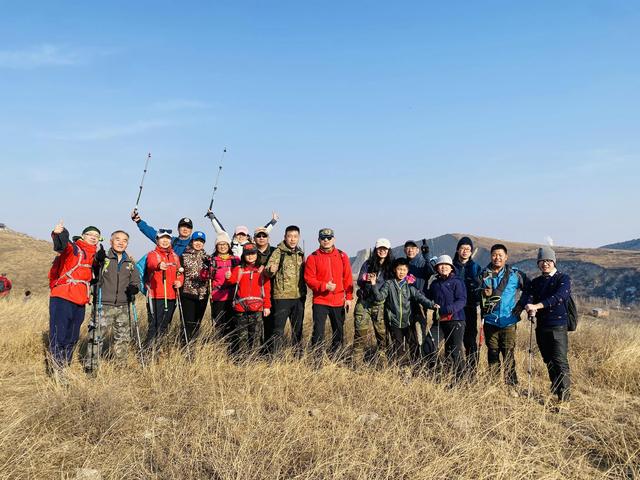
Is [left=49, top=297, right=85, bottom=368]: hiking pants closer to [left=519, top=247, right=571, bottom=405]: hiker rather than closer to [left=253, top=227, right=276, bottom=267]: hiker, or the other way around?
[left=253, top=227, right=276, bottom=267]: hiker

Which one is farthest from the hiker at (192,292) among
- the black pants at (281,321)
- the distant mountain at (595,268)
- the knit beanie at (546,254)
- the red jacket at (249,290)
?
the distant mountain at (595,268)

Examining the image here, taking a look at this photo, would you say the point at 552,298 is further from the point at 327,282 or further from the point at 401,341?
the point at 327,282

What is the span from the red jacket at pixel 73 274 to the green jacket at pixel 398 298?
413cm

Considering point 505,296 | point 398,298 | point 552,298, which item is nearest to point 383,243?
point 398,298

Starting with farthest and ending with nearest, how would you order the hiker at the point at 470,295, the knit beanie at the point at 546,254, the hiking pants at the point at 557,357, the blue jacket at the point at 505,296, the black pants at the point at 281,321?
the black pants at the point at 281,321, the hiker at the point at 470,295, the blue jacket at the point at 505,296, the knit beanie at the point at 546,254, the hiking pants at the point at 557,357

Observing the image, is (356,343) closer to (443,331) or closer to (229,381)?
(443,331)

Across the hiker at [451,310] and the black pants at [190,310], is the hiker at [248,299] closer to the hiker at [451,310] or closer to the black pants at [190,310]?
the black pants at [190,310]

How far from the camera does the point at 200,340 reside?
268 inches

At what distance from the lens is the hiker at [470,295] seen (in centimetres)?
693

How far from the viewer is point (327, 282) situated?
712 centimetres

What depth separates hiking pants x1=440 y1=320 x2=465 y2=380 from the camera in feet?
21.6

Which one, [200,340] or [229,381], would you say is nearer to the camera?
[229,381]

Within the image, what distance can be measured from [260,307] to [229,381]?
1753mm

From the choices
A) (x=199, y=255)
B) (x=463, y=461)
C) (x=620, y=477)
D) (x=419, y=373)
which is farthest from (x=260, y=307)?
(x=620, y=477)
